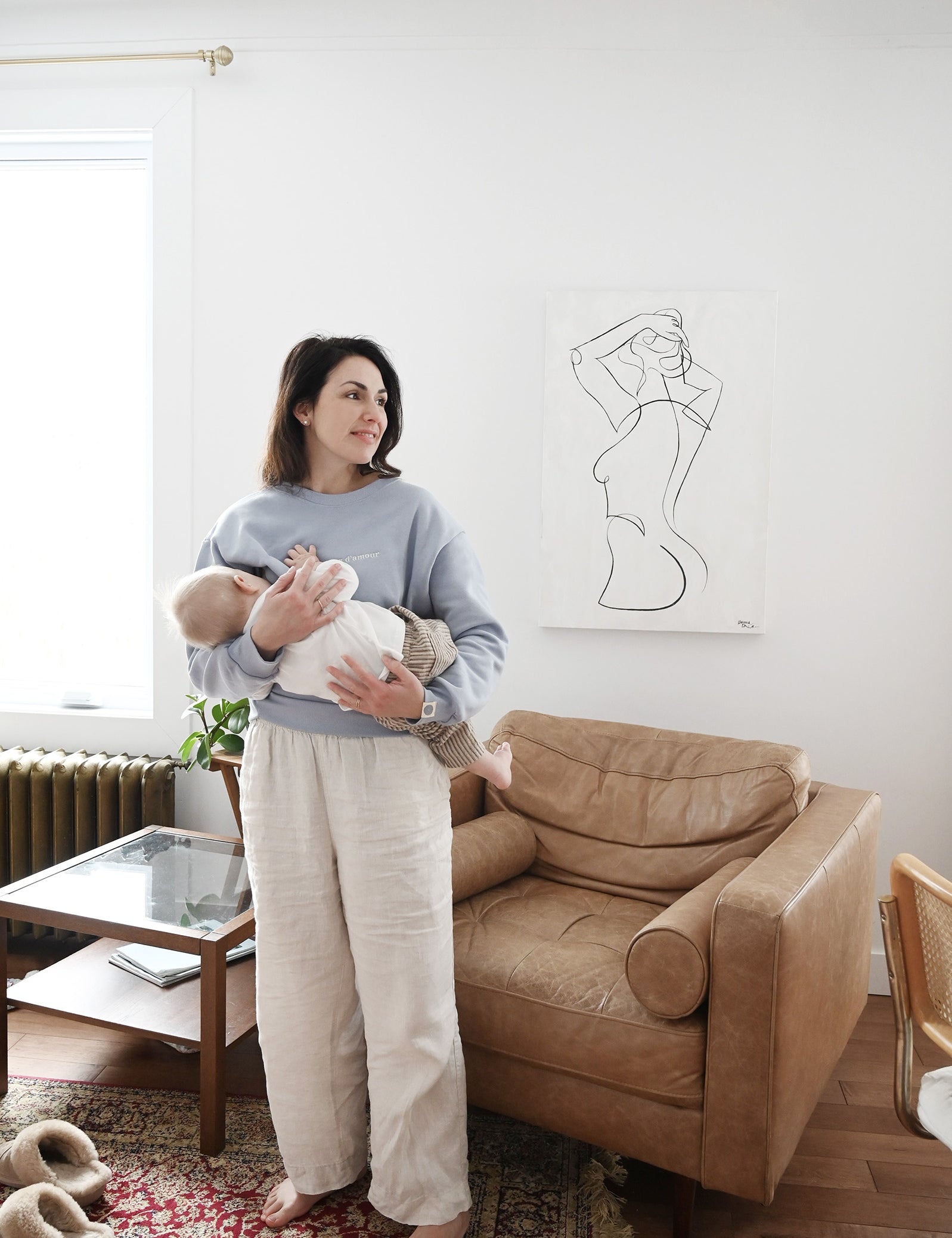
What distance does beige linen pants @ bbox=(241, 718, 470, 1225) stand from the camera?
1520 mm

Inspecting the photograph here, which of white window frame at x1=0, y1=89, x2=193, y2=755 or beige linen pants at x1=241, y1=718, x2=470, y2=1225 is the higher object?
white window frame at x1=0, y1=89, x2=193, y2=755

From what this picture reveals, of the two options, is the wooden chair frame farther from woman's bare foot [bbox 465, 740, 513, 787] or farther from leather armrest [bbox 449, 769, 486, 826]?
leather armrest [bbox 449, 769, 486, 826]

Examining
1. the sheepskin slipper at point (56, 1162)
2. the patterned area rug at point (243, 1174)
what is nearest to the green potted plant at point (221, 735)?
the patterned area rug at point (243, 1174)

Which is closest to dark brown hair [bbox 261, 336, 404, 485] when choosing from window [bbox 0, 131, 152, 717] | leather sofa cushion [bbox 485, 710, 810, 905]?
leather sofa cushion [bbox 485, 710, 810, 905]

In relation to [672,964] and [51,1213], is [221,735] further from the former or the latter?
[672,964]

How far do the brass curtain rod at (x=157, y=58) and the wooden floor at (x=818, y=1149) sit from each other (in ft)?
8.75

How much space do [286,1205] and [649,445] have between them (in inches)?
77.9

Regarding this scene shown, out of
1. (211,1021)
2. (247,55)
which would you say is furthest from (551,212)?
(211,1021)

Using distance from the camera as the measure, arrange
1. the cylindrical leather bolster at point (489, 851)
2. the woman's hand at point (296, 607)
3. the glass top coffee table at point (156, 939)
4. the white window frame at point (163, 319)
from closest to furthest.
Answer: the woman's hand at point (296, 607), the glass top coffee table at point (156, 939), the cylindrical leather bolster at point (489, 851), the white window frame at point (163, 319)

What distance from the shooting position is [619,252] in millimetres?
2605

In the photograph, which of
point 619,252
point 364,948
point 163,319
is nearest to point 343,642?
point 364,948

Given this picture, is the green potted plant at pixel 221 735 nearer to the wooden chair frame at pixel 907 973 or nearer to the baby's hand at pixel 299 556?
the baby's hand at pixel 299 556

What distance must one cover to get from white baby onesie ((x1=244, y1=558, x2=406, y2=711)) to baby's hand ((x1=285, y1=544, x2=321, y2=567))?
0.02 meters

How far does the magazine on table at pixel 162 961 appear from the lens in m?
2.12
